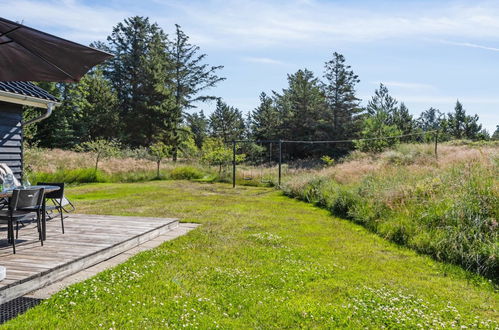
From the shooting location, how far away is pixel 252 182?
1376 centimetres

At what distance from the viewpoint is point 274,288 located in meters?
3.31

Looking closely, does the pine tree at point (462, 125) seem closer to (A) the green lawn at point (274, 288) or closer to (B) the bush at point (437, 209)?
(B) the bush at point (437, 209)

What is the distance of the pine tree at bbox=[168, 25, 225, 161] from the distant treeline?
0.08 m

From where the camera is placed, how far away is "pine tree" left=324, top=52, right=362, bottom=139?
31688mm

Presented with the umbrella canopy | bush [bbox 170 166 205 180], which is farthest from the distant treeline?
the umbrella canopy

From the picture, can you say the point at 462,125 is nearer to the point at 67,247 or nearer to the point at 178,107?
the point at 178,107

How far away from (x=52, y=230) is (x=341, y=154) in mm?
27139

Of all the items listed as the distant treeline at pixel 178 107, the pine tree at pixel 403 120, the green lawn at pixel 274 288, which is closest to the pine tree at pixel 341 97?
the distant treeline at pixel 178 107

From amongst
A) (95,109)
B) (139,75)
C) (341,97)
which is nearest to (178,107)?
(139,75)

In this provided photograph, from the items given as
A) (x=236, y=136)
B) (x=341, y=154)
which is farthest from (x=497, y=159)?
(x=236, y=136)

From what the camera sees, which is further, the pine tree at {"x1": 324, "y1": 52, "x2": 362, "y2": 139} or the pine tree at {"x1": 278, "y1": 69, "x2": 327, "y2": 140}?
the pine tree at {"x1": 278, "y1": 69, "x2": 327, "y2": 140}

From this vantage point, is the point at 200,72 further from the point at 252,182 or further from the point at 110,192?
the point at 110,192

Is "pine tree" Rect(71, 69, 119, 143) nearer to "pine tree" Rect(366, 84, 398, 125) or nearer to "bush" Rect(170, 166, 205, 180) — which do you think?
"bush" Rect(170, 166, 205, 180)

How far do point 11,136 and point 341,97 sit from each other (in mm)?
28955
